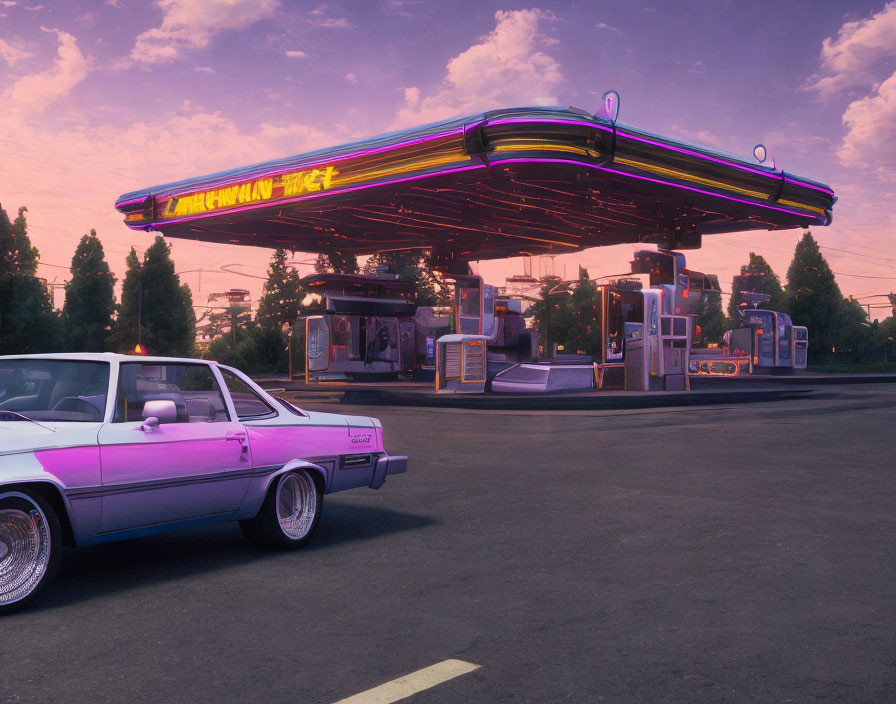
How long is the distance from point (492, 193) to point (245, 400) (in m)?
20.7

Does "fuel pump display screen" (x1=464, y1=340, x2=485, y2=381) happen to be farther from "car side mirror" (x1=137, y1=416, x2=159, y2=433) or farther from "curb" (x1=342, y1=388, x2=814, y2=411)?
"car side mirror" (x1=137, y1=416, x2=159, y2=433)

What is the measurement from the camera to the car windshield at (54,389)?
220 inches

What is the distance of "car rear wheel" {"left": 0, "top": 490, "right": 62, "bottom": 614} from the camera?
16.1ft

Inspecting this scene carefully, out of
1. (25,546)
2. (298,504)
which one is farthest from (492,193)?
(25,546)

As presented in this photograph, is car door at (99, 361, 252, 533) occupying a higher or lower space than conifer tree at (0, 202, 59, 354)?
lower

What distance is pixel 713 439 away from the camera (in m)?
14.5

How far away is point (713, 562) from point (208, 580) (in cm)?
354

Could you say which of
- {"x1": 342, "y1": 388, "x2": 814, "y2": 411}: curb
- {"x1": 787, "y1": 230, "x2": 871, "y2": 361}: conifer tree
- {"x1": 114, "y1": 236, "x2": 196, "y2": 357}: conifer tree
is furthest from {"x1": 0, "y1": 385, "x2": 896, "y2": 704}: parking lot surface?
{"x1": 787, "y1": 230, "x2": 871, "y2": 361}: conifer tree

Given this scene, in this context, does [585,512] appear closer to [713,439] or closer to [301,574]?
[301,574]

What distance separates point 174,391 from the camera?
636 centimetres

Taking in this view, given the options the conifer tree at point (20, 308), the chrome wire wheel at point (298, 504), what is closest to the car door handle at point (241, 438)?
the chrome wire wheel at point (298, 504)

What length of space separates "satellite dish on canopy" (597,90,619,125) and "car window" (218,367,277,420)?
16.9 m

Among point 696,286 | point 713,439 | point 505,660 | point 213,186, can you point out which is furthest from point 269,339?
point 505,660

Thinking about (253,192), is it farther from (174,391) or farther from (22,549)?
(22,549)
